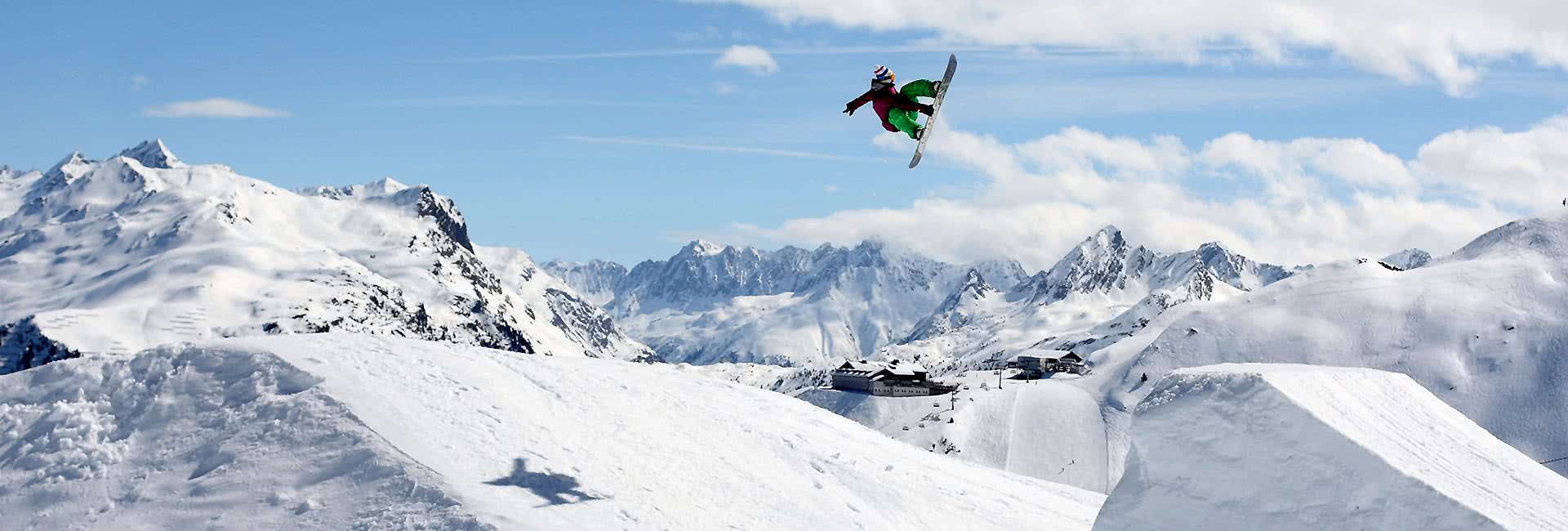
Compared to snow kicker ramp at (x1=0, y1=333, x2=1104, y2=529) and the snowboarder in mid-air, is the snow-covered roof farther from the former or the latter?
the snowboarder in mid-air

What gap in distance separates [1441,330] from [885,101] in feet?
462

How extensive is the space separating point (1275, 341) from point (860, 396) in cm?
5418

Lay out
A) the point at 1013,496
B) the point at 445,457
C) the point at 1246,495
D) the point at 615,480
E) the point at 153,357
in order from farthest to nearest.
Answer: the point at 1013,496 < the point at 153,357 < the point at 615,480 < the point at 445,457 < the point at 1246,495

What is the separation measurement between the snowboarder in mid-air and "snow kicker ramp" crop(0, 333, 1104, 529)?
9.61 metres

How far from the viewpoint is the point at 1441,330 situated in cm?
14775

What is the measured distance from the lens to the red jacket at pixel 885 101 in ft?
101

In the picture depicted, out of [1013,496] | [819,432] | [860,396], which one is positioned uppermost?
[819,432]

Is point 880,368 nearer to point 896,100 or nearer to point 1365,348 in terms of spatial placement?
point 1365,348

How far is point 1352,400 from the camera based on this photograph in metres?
22.0

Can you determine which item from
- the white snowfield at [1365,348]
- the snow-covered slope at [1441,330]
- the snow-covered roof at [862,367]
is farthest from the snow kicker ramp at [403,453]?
the snow-covered roof at [862,367]

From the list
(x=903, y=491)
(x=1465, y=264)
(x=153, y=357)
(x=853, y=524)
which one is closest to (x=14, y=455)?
(x=153, y=357)

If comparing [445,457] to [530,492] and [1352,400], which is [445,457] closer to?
[530,492]

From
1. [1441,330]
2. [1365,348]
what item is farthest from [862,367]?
[1441,330]

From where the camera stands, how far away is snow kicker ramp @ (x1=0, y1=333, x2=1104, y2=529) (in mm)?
23797
